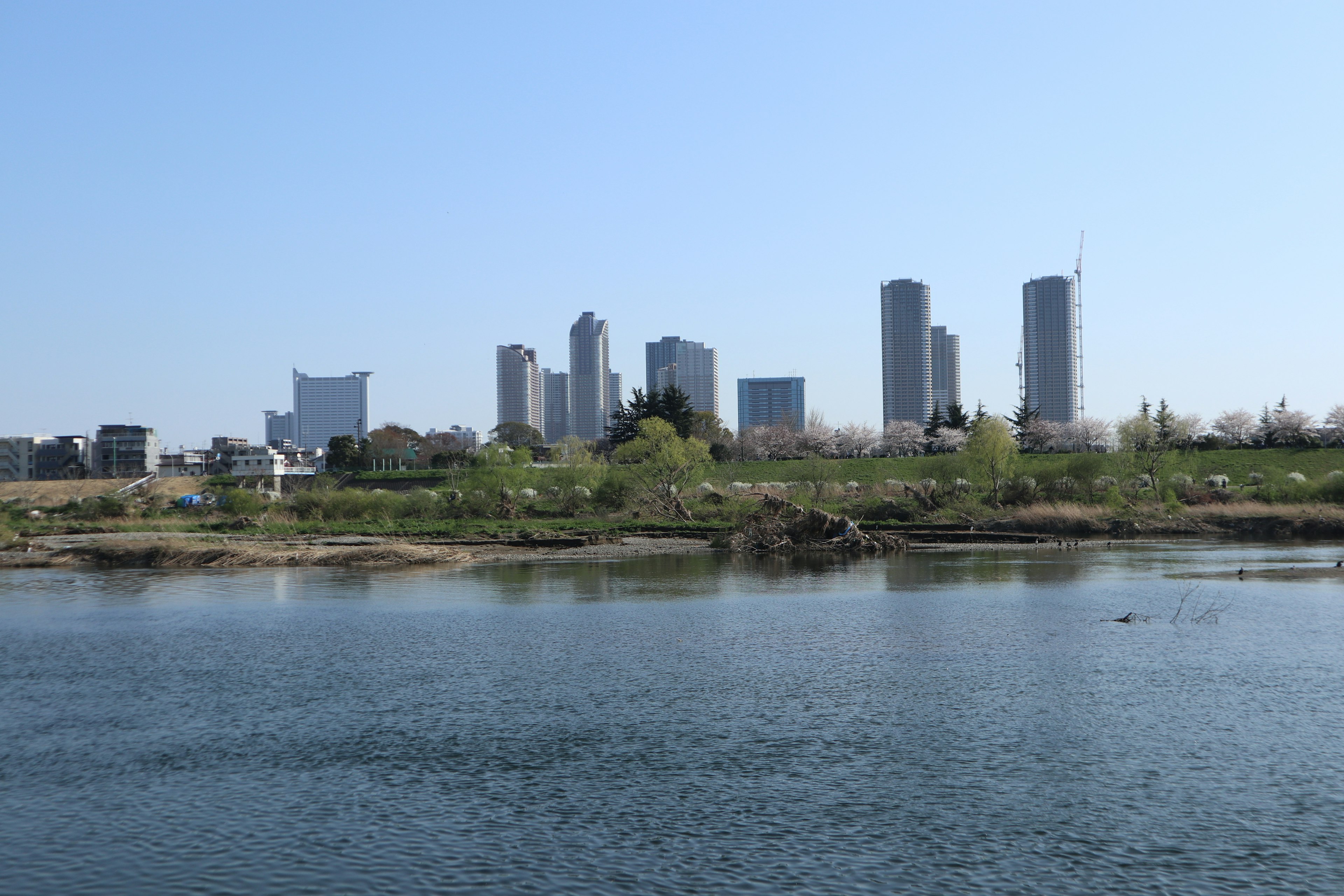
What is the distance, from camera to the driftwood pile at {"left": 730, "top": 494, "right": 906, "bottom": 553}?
147ft

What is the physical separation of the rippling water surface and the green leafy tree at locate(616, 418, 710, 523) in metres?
34.6

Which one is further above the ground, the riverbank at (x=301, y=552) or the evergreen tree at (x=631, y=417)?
the evergreen tree at (x=631, y=417)

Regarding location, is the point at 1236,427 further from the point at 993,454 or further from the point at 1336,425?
the point at 993,454

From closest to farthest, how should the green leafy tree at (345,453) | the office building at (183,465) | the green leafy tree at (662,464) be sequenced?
the green leafy tree at (662,464) → the green leafy tree at (345,453) → the office building at (183,465)

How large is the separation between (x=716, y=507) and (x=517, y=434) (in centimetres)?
13495

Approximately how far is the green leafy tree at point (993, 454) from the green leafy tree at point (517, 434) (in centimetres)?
12380

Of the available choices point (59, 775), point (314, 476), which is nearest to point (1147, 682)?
point (59, 775)

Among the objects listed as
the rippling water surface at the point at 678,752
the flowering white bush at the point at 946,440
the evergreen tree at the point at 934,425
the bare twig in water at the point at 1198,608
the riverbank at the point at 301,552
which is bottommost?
the rippling water surface at the point at 678,752

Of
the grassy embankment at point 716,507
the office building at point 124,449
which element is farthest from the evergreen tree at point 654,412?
the office building at point 124,449

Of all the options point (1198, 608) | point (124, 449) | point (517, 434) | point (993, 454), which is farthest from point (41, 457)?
point (1198, 608)

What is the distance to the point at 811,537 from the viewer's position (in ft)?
152

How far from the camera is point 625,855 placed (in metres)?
10.3

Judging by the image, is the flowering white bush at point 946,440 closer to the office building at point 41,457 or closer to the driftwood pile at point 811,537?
the driftwood pile at point 811,537

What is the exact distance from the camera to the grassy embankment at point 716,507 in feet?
175
